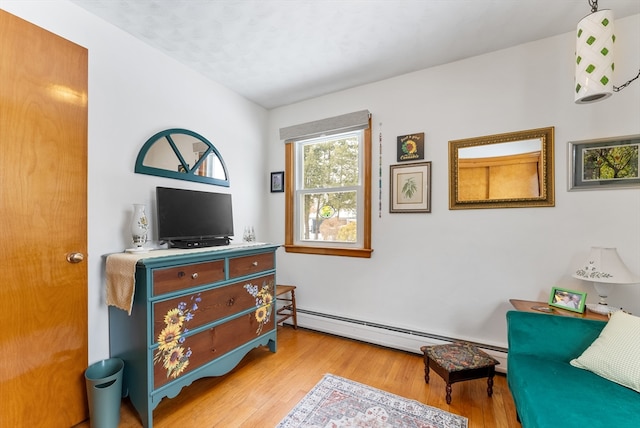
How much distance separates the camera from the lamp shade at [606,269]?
1636mm

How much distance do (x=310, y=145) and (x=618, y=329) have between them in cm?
278

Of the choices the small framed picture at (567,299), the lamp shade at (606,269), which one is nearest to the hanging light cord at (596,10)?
the lamp shade at (606,269)

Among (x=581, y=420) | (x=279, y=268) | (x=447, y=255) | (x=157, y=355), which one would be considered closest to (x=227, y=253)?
(x=157, y=355)

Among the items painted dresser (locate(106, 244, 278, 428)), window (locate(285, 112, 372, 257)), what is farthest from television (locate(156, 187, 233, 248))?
window (locate(285, 112, 372, 257))

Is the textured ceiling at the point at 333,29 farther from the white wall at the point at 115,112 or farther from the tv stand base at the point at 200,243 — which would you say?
the tv stand base at the point at 200,243

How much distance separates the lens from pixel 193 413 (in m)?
1.70

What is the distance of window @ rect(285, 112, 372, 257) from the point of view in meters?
2.78

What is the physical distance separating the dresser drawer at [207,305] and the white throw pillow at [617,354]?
82.3 inches

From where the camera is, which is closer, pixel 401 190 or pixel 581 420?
pixel 581 420

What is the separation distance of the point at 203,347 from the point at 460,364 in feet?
5.69

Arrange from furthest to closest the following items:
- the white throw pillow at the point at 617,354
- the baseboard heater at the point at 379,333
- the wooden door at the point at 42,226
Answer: the baseboard heater at the point at 379,333
the wooden door at the point at 42,226
the white throw pillow at the point at 617,354

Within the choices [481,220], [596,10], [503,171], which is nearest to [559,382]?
[481,220]

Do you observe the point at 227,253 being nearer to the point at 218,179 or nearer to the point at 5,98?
the point at 218,179

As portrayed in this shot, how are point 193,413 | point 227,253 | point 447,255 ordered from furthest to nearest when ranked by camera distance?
1. point 447,255
2. point 227,253
3. point 193,413
